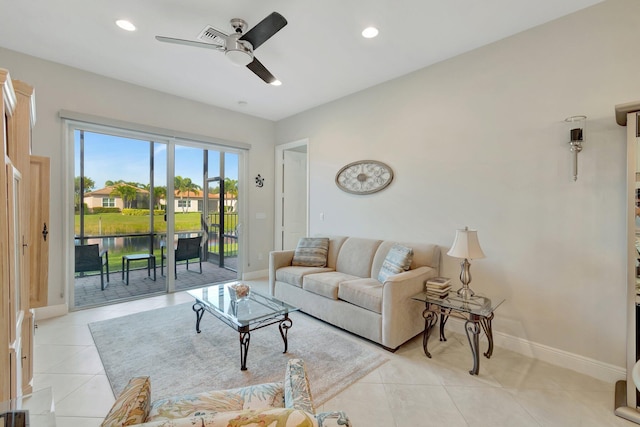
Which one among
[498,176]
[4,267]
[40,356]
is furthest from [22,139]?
[498,176]

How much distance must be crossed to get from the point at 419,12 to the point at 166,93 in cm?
357

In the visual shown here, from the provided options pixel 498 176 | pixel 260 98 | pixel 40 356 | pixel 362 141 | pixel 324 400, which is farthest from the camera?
pixel 260 98

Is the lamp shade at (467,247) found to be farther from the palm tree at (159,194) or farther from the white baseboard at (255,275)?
the palm tree at (159,194)

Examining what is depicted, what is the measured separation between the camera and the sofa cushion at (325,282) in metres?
3.09

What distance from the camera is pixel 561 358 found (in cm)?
241

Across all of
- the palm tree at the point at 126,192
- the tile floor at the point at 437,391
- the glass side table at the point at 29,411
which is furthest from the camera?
the palm tree at the point at 126,192

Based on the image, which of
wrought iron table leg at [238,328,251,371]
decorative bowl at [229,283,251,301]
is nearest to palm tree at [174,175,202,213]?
decorative bowl at [229,283,251,301]

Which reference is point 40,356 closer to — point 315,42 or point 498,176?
point 315,42

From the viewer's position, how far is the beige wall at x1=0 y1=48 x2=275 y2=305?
3.24 metres

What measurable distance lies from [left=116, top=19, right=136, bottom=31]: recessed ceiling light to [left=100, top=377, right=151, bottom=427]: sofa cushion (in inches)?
115

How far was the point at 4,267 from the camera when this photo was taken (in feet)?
4.39

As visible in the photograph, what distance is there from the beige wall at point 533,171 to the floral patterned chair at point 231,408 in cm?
243

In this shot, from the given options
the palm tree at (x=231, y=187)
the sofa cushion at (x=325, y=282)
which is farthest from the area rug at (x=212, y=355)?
the palm tree at (x=231, y=187)

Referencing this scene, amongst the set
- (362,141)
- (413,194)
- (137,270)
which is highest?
(362,141)
